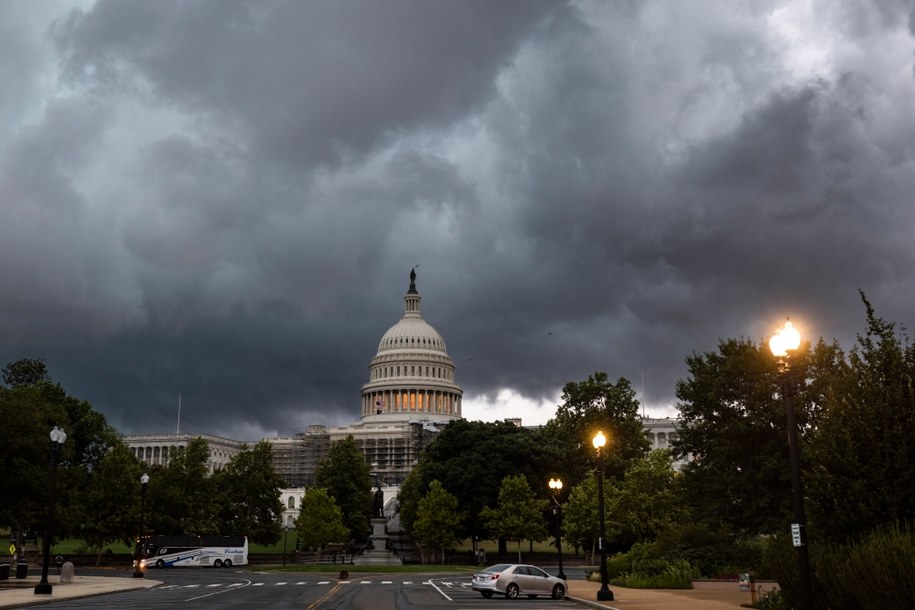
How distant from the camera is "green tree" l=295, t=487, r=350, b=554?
8581 cm

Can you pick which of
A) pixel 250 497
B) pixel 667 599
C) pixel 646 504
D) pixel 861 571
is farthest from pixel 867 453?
pixel 250 497

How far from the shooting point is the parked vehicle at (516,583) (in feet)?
115

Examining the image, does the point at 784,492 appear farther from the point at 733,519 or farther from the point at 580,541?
the point at 580,541

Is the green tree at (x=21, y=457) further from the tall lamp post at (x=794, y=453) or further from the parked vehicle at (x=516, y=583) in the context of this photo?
the tall lamp post at (x=794, y=453)

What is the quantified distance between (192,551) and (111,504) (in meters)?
8.61

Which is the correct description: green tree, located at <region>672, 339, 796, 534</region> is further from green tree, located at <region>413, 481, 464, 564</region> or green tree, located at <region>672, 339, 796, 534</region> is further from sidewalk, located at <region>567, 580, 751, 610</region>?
green tree, located at <region>413, 481, 464, 564</region>

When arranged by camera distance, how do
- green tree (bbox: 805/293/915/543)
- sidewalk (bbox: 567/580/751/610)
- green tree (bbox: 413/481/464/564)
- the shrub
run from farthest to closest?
green tree (bbox: 413/481/464/564) < sidewalk (bbox: 567/580/751/610) < green tree (bbox: 805/293/915/543) < the shrub

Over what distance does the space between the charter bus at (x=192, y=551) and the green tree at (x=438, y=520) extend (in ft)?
57.1

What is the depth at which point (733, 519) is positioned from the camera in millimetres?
Result: 48781

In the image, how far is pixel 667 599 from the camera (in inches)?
1198

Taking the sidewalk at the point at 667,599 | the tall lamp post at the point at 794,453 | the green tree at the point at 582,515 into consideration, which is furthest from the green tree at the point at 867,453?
the green tree at the point at 582,515

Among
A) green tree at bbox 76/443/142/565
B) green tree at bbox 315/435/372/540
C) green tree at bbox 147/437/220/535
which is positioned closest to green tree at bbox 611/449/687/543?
green tree at bbox 315/435/372/540

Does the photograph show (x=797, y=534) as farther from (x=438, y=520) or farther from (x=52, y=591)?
(x=438, y=520)

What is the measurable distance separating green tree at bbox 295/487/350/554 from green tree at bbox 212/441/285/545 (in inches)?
142
